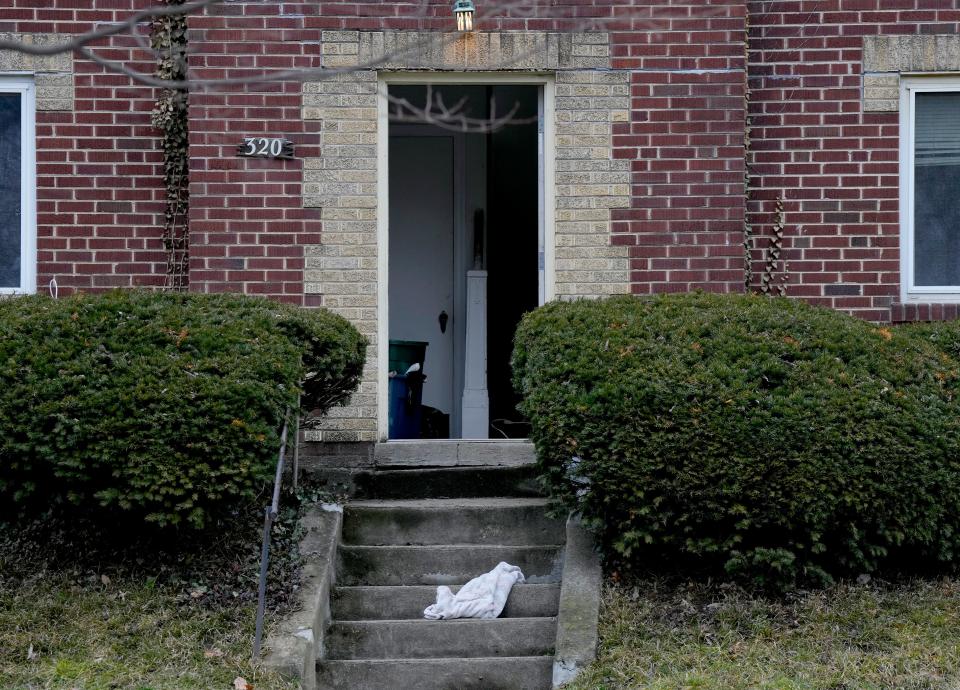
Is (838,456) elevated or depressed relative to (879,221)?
depressed

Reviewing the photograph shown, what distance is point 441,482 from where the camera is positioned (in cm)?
764

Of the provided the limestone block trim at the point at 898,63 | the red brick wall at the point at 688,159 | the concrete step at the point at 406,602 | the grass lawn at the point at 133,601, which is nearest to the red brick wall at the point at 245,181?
the grass lawn at the point at 133,601

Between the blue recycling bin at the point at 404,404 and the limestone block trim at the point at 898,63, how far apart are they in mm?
3801

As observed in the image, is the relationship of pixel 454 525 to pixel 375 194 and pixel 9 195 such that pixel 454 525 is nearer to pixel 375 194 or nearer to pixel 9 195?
pixel 375 194

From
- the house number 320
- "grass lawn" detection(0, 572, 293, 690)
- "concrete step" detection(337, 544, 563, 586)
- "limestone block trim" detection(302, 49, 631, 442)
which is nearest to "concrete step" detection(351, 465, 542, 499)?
"limestone block trim" detection(302, 49, 631, 442)

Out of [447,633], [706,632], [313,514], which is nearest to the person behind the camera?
[706,632]

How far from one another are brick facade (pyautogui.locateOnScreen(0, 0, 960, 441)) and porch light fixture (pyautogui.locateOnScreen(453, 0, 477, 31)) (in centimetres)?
24

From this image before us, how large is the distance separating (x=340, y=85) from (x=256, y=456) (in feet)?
10.1

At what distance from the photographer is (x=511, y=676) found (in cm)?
589

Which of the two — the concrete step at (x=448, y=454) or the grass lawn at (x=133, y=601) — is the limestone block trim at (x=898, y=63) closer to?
the concrete step at (x=448, y=454)

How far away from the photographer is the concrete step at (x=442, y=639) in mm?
6145

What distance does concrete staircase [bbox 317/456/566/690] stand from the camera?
593 centimetres

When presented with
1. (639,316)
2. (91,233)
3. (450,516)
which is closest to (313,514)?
(450,516)

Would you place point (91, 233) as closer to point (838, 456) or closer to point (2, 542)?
point (2, 542)
